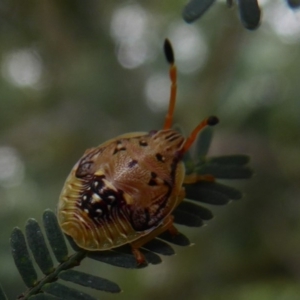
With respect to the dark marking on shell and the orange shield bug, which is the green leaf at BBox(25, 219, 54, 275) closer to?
the orange shield bug

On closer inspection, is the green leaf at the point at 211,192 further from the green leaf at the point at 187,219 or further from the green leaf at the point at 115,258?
the green leaf at the point at 115,258

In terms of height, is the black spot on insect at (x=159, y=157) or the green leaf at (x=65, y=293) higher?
the black spot on insect at (x=159, y=157)

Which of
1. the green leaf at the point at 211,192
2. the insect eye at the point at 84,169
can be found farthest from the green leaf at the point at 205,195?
the insect eye at the point at 84,169

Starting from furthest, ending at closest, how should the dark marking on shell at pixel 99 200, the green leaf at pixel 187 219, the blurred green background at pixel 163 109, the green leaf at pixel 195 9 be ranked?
the blurred green background at pixel 163 109 < the dark marking on shell at pixel 99 200 < the green leaf at pixel 187 219 < the green leaf at pixel 195 9

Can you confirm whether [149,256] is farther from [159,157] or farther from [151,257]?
[159,157]

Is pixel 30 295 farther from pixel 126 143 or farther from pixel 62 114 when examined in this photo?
pixel 62 114
